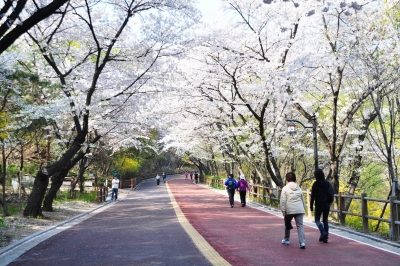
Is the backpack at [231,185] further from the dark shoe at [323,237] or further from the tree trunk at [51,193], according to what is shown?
the dark shoe at [323,237]

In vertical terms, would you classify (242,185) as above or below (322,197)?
above

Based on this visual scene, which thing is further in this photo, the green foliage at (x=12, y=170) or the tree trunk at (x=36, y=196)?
the green foliage at (x=12, y=170)

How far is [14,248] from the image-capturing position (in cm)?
975

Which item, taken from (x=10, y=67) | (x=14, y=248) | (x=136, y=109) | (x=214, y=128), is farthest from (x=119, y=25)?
(x=214, y=128)

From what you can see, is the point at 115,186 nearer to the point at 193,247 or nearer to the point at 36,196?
the point at 36,196

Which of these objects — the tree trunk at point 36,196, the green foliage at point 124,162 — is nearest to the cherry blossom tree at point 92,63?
the tree trunk at point 36,196

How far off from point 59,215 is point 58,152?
7.22m

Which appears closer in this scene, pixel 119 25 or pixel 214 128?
pixel 119 25

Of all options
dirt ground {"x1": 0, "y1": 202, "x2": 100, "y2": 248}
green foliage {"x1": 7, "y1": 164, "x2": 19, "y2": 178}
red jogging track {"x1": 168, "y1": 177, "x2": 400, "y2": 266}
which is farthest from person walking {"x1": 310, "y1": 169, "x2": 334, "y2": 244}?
green foliage {"x1": 7, "y1": 164, "x2": 19, "y2": 178}

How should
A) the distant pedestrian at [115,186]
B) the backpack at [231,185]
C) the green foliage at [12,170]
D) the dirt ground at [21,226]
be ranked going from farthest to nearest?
the distant pedestrian at [115,186] → the green foliage at [12,170] → the backpack at [231,185] → the dirt ground at [21,226]

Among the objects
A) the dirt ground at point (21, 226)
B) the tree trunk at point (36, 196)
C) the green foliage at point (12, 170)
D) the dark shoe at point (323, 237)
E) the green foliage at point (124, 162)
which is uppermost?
the green foliage at point (124, 162)

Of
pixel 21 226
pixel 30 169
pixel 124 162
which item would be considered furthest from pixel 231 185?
pixel 124 162

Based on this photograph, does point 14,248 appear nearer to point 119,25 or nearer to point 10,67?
point 10,67

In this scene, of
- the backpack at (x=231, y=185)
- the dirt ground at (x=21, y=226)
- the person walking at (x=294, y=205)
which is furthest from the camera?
the backpack at (x=231, y=185)
